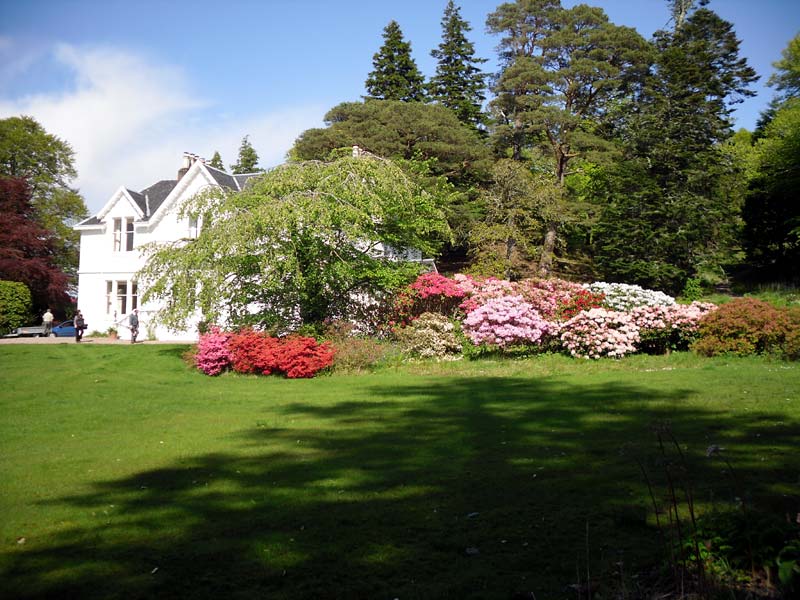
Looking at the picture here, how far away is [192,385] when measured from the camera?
1465 centimetres

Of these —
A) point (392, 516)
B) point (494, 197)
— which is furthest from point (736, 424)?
point (494, 197)

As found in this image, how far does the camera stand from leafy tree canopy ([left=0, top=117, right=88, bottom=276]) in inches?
1900

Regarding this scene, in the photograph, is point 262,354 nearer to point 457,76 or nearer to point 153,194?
point 153,194

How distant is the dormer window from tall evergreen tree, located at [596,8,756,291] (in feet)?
83.2

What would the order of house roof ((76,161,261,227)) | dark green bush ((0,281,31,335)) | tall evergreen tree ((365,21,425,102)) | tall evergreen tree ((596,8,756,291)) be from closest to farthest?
1. tall evergreen tree ((596,8,756,291))
2. house roof ((76,161,261,227))
3. dark green bush ((0,281,31,335))
4. tall evergreen tree ((365,21,425,102))

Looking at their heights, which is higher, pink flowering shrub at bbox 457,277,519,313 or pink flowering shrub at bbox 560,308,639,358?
pink flowering shrub at bbox 457,277,519,313

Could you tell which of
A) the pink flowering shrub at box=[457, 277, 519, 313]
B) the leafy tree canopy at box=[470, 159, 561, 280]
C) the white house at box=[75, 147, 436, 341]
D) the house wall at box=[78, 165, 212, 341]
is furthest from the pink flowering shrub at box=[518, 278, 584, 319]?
the house wall at box=[78, 165, 212, 341]

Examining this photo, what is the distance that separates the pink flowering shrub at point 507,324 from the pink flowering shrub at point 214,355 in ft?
21.9

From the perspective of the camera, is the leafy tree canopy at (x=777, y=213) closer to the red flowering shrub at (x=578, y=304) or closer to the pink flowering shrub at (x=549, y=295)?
the pink flowering shrub at (x=549, y=295)

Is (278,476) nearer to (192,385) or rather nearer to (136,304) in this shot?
(192,385)

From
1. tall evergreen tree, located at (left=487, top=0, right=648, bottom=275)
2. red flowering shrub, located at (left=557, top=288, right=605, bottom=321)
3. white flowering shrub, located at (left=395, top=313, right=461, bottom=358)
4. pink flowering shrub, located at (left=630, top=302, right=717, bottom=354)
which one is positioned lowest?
white flowering shrub, located at (left=395, top=313, right=461, bottom=358)

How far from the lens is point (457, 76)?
47531 mm

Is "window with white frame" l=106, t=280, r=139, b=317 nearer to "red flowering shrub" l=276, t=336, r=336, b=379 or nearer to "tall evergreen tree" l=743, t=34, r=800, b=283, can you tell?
"red flowering shrub" l=276, t=336, r=336, b=379

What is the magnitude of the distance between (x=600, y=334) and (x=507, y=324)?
2.35 m
